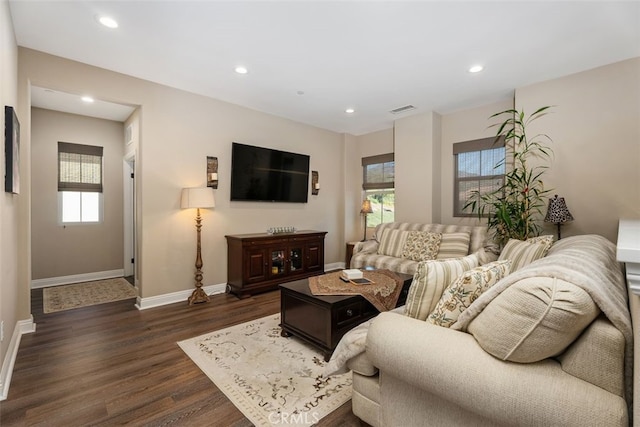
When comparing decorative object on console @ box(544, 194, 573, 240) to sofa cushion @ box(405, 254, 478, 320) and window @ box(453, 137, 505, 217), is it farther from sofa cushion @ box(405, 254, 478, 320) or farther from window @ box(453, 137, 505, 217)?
sofa cushion @ box(405, 254, 478, 320)

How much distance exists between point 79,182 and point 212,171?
2.53 m

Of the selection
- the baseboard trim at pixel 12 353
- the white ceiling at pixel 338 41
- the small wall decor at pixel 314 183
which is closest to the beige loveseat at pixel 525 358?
the white ceiling at pixel 338 41

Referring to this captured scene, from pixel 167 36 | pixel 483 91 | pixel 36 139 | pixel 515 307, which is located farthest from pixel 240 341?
pixel 36 139

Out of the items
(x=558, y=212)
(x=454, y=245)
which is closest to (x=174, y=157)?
(x=454, y=245)

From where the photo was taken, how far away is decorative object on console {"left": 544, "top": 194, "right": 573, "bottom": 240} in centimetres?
329

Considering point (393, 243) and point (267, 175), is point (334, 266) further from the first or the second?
point (267, 175)

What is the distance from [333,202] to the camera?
5949mm

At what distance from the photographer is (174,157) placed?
3850 mm

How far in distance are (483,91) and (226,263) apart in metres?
4.28

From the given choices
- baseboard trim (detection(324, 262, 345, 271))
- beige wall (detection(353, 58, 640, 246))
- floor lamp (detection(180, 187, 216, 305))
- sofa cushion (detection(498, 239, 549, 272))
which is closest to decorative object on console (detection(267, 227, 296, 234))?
floor lamp (detection(180, 187, 216, 305))

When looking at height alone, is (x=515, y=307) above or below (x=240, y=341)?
above

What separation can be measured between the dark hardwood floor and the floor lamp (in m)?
0.41

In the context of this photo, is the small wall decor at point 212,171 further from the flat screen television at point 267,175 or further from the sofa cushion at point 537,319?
the sofa cushion at point 537,319

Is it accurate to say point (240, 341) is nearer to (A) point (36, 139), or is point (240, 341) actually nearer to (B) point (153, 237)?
(B) point (153, 237)
